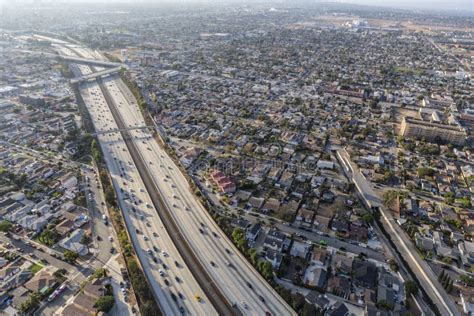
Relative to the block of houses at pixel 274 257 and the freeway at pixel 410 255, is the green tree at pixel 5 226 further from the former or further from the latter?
the freeway at pixel 410 255

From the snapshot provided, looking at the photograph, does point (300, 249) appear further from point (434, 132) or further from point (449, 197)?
point (434, 132)

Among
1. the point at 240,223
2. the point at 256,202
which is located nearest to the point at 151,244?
the point at 240,223

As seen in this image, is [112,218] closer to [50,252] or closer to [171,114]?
[50,252]

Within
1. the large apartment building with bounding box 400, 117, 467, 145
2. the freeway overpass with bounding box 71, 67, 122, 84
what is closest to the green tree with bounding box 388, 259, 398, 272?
the large apartment building with bounding box 400, 117, 467, 145

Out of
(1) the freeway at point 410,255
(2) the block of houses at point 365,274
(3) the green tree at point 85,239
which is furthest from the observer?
(3) the green tree at point 85,239

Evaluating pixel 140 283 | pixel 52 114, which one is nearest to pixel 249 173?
pixel 140 283

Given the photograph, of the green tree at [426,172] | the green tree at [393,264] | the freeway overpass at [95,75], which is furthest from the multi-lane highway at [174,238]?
the freeway overpass at [95,75]
